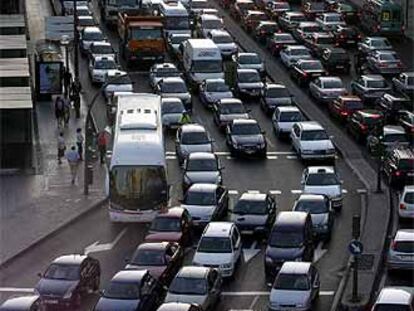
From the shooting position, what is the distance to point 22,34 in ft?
250

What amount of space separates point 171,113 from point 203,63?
8800 millimetres

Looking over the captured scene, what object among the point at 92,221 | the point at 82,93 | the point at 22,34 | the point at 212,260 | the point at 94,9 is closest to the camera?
the point at 212,260

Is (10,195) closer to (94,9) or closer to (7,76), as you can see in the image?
(7,76)

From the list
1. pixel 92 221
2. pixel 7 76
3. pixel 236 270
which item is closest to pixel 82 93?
pixel 7 76

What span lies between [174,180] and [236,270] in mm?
11363

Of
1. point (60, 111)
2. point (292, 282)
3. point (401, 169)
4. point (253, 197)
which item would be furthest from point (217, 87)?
point (292, 282)

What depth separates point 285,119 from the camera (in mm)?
61500

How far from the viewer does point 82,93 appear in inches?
2761

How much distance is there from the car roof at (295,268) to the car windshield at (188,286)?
236 cm

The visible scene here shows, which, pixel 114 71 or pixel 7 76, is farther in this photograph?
pixel 114 71

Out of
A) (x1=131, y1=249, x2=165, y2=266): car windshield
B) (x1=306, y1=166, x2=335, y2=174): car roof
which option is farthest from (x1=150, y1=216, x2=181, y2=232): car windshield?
(x1=306, y1=166, x2=335, y2=174): car roof

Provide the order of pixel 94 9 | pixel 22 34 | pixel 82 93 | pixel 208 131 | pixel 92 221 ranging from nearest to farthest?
pixel 92 221
pixel 208 131
pixel 82 93
pixel 22 34
pixel 94 9

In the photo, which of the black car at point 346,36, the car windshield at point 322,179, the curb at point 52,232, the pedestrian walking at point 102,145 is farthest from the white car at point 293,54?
the curb at point 52,232

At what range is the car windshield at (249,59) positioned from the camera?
73.8 meters
